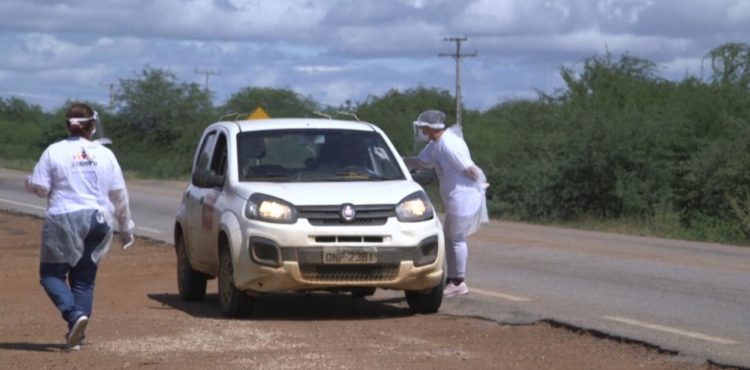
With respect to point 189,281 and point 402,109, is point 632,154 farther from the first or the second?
point 402,109

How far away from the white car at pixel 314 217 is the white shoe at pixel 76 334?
6.59 feet

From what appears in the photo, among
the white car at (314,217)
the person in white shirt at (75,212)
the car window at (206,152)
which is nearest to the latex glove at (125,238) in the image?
the person in white shirt at (75,212)

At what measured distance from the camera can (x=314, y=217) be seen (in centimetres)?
1163

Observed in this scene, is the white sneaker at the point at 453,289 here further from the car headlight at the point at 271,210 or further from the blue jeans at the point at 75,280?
the blue jeans at the point at 75,280

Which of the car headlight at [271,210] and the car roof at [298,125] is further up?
the car roof at [298,125]

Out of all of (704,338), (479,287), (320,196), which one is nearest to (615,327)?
(704,338)

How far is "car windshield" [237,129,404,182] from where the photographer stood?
41.2 feet

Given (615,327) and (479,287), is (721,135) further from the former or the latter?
(615,327)

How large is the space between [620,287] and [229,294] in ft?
14.7

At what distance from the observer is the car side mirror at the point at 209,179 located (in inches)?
497

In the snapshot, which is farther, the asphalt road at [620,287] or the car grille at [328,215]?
the car grille at [328,215]

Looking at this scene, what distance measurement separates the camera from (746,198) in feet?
91.4

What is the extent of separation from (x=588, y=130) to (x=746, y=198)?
545cm

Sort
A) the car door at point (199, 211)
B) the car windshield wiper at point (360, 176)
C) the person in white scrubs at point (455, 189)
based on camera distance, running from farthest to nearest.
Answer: the person in white scrubs at point (455, 189)
the car door at point (199, 211)
the car windshield wiper at point (360, 176)
